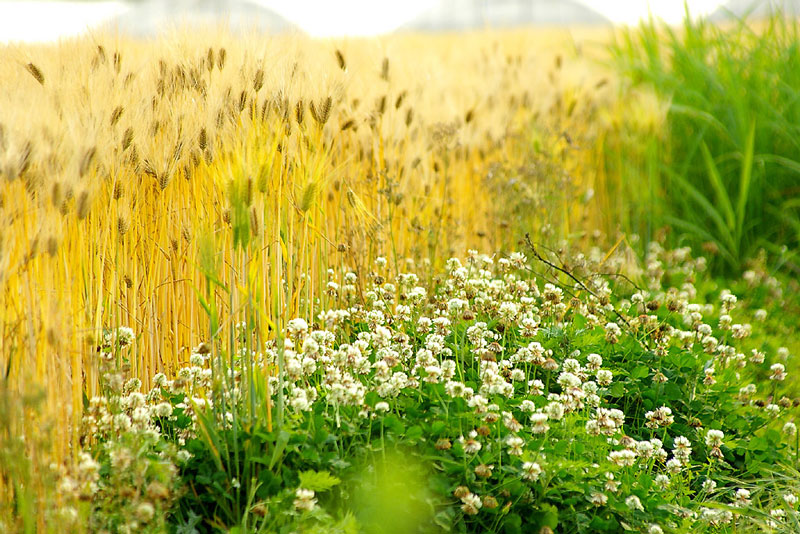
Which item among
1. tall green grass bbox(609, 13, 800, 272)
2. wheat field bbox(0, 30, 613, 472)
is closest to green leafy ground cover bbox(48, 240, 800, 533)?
wheat field bbox(0, 30, 613, 472)

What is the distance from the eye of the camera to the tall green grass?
524 cm

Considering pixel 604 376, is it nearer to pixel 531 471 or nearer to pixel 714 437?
pixel 714 437

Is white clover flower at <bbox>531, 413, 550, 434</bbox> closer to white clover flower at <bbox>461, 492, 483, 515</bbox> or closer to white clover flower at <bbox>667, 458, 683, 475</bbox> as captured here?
white clover flower at <bbox>461, 492, 483, 515</bbox>

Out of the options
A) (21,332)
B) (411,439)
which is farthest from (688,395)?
(21,332)

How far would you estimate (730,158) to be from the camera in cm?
547

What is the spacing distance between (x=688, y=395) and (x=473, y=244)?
1.86 metres

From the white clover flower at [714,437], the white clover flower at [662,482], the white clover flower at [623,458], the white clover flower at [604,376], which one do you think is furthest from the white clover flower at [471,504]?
the white clover flower at [714,437]

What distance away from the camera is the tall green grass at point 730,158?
5238 mm

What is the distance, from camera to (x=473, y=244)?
15.5 feet

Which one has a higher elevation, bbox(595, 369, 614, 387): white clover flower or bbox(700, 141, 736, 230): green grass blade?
bbox(700, 141, 736, 230): green grass blade

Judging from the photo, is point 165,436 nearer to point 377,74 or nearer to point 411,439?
point 411,439

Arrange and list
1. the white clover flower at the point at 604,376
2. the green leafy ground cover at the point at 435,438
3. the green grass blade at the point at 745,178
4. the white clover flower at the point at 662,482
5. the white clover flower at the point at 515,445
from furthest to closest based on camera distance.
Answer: the green grass blade at the point at 745,178 < the white clover flower at the point at 604,376 < the white clover flower at the point at 662,482 < the white clover flower at the point at 515,445 < the green leafy ground cover at the point at 435,438

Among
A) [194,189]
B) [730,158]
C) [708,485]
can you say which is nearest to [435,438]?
[708,485]

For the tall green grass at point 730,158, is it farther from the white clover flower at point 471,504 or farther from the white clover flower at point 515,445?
the white clover flower at point 471,504
